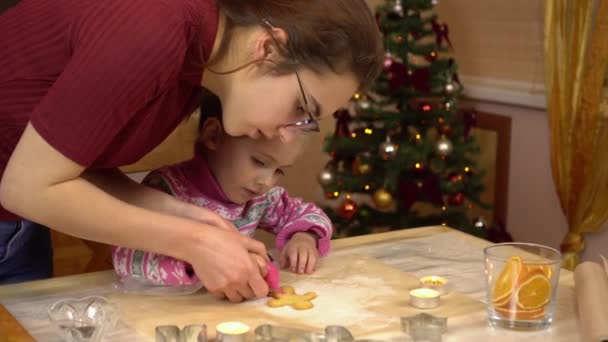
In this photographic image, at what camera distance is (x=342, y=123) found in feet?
9.71

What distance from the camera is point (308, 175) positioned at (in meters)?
3.62

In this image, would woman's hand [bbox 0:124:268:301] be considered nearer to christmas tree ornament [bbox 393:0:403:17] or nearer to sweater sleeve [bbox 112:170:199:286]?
sweater sleeve [bbox 112:170:199:286]

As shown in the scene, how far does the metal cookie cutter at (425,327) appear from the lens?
107 cm

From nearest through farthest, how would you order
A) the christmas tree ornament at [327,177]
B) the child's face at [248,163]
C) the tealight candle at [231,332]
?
the tealight candle at [231,332] → the child's face at [248,163] → the christmas tree ornament at [327,177]

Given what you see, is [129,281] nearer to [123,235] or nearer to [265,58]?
[123,235]

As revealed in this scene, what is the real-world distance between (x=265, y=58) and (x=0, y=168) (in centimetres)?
48

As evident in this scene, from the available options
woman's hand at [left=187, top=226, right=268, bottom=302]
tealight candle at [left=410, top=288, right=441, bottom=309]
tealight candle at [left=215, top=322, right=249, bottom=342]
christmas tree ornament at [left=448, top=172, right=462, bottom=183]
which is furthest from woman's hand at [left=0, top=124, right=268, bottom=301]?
christmas tree ornament at [left=448, top=172, right=462, bottom=183]

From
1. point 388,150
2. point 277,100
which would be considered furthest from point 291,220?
point 388,150

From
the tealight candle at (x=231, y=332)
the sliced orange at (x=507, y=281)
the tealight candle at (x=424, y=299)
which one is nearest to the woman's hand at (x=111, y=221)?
the tealight candle at (x=231, y=332)

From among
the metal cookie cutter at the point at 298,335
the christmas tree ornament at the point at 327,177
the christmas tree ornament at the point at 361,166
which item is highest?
the metal cookie cutter at the point at 298,335

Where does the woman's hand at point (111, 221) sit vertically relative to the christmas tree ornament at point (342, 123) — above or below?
above

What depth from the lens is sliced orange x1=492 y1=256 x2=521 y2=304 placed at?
3.71 feet

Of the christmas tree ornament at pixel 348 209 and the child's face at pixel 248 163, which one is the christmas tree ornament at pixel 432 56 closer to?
the christmas tree ornament at pixel 348 209

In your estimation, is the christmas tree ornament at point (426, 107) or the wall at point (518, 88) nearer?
the christmas tree ornament at point (426, 107)
